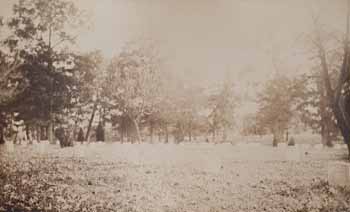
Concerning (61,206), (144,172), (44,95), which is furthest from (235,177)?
(44,95)

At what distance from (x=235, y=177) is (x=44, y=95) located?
153 cm

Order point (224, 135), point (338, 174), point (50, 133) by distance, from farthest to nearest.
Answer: point (338, 174) → point (224, 135) → point (50, 133)

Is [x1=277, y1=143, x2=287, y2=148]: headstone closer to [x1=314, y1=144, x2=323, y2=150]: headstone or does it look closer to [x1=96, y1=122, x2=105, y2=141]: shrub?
[x1=314, y1=144, x2=323, y2=150]: headstone

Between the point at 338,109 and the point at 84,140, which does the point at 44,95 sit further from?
the point at 338,109

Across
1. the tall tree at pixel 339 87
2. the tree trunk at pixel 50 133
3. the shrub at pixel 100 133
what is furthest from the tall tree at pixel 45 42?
the tall tree at pixel 339 87

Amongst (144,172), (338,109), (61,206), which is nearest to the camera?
(61,206)

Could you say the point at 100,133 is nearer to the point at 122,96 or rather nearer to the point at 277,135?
the point at 122,96

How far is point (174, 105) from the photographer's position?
3.62 metres

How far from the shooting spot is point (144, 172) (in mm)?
3445

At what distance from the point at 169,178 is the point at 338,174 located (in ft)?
4.39

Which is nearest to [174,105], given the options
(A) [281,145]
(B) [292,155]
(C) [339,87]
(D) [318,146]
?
(A) [281,145]

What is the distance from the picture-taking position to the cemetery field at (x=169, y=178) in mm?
3285

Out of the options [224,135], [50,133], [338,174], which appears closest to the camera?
[50,133]

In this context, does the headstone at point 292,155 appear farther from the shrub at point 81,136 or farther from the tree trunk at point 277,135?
the shrub at point 81,136
